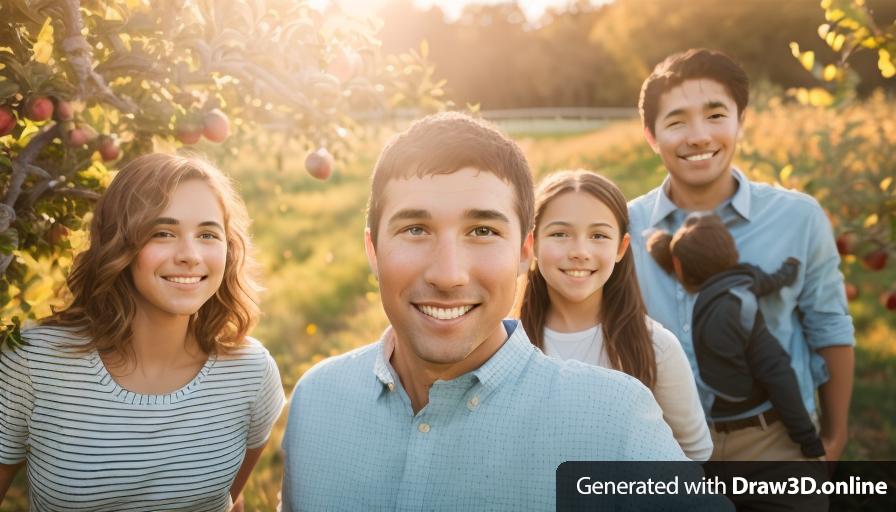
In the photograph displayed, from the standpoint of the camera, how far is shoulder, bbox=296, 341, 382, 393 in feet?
Result: 7.20

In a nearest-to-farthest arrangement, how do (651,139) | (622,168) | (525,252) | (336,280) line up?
(525,252), (651,139), (336,280), (622,168)

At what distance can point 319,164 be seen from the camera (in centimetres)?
335

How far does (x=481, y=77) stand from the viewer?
40.4 metres

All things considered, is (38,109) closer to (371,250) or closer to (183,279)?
(183,279)

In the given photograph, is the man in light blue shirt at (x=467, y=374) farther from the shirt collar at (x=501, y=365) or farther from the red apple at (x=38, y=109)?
the red apple at (x=38, y=109)

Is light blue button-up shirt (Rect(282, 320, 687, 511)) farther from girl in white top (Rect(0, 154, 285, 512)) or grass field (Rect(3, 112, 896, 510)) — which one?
grass field (Rect(3, 112, 896, 510))

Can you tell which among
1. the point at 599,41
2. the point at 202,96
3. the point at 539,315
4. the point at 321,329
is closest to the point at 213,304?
the point at 202,96

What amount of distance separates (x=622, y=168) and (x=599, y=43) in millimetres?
26642

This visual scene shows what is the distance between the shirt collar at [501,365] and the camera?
1.95 meters

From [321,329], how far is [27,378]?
226 inches

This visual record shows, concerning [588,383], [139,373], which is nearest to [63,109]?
[139,373]

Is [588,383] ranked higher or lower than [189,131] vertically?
lower

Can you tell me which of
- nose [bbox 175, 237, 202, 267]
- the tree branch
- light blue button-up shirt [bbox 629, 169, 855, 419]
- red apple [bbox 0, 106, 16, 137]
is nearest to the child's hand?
light blue button-up shirt [bbox 629, 169, 855, 419]

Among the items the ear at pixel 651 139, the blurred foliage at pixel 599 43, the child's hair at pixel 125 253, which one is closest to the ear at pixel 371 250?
the child's hair at pixel 125 253
